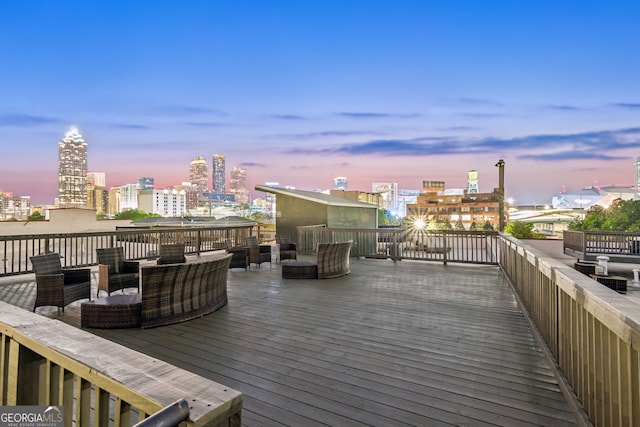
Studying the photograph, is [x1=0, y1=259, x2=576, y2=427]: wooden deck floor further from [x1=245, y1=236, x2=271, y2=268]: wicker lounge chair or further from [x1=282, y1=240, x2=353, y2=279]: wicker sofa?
[x1=245, y1=236, x2=271, y2=268]: wicker lounge chair

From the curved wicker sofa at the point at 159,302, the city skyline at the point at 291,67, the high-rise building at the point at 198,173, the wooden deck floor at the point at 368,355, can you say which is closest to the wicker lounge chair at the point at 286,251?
the wooden deck floor at the point at 368,355

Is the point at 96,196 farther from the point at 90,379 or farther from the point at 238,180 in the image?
the point at 90,379

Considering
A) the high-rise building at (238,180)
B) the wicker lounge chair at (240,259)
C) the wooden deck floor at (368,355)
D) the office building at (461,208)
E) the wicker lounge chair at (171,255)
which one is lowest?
the wooden deck floor at (368,355)

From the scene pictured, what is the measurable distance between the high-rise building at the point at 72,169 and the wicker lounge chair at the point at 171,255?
87.7 metres

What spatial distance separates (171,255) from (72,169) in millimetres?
101048

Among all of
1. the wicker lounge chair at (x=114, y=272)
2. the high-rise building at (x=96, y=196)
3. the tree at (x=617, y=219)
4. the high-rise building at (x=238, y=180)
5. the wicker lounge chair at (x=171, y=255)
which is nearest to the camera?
the wicker lounge chair at (x=114, y=272)

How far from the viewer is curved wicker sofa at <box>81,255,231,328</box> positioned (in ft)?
12.3

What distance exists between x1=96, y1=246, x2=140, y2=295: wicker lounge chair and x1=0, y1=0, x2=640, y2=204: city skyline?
13054 millimetres

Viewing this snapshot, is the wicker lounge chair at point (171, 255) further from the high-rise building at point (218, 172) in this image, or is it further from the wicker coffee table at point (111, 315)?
the high-rise building at point (218, 172)

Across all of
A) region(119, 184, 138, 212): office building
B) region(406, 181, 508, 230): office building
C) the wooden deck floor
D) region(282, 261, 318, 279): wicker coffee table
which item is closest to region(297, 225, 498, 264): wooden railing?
region(282, 261, 318, 279): wicker coffee table

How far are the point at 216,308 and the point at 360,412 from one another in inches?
112

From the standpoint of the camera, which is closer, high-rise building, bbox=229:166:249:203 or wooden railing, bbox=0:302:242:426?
wooden railing, bbox=0:302:242:426

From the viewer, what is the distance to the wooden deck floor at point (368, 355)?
2199mm

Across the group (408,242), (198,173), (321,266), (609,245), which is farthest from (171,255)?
(198,173)
